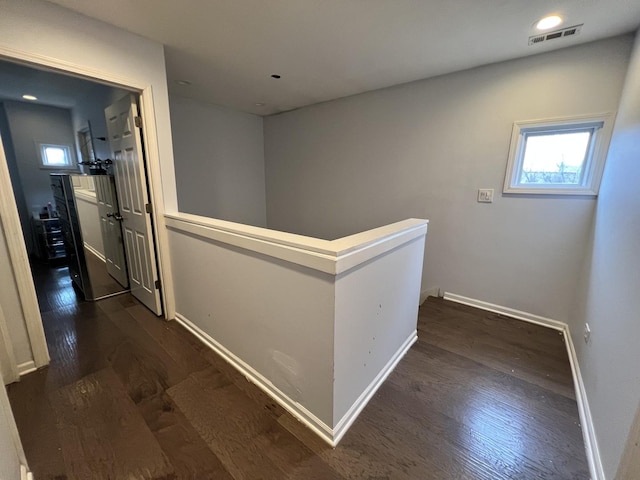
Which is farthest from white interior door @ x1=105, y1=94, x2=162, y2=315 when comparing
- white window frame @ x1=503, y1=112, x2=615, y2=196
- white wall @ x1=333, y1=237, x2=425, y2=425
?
white window frame @ x1=503, y1=112, x2=615, y2=196

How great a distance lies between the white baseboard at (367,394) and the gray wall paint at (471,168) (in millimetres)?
1260

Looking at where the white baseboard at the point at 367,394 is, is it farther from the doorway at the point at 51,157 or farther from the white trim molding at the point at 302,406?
the doorway at the point at 51,157

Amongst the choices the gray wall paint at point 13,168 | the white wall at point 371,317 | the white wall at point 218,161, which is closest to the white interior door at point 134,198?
the white wall at point 218,161

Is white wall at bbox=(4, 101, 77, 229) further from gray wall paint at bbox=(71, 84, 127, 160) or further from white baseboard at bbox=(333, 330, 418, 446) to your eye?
white baseboard at bbox=(333, 330, 418, 446)

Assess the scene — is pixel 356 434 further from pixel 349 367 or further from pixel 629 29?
pixel 629 29

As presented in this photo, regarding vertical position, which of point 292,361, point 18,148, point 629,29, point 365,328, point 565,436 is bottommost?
point 565,436

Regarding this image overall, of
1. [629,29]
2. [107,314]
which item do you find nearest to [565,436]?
[629,29]

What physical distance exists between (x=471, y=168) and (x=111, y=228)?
3.98 metres

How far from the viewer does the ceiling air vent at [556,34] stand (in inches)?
71.2

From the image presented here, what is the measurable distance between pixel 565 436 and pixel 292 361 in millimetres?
Answer: 1487

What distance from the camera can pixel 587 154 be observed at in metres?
2.16

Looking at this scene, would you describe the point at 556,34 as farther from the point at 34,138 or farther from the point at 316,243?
the point at 34,138

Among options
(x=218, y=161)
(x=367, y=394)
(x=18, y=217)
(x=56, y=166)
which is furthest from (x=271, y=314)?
(x=56, y=166)

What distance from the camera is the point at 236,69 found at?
2549 millimetres
